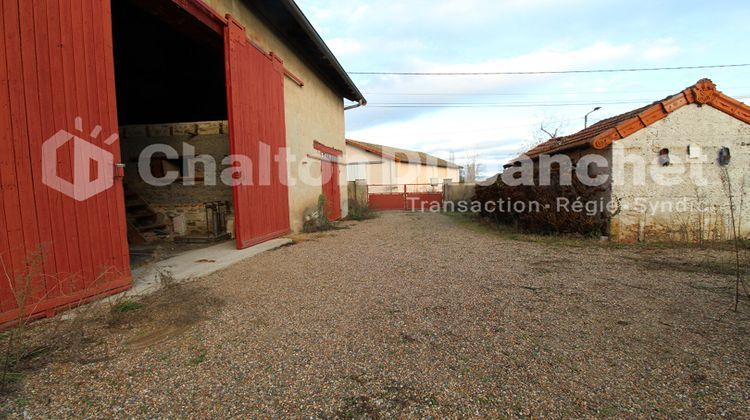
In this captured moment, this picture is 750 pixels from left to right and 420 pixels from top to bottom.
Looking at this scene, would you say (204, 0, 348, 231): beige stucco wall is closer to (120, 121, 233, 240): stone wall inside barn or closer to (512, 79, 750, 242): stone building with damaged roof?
(120, 121, 233, 240): stone wall inside barn

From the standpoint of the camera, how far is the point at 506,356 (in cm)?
221

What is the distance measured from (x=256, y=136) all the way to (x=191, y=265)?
2644 millimetres

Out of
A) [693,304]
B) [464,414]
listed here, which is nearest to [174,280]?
[464,414]

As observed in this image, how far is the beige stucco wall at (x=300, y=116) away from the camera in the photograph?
21.7 ft

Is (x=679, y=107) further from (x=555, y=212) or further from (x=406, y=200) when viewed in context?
(x=406, y=200)

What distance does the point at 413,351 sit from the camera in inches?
90.7

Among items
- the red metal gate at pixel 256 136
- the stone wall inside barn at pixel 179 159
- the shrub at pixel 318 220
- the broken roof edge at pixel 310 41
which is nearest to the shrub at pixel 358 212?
the shrub at pixel 318 220

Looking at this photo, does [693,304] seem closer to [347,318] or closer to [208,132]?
[347,318]

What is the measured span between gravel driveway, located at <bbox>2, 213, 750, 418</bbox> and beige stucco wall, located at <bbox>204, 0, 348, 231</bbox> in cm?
427

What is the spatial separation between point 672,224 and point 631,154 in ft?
5.24

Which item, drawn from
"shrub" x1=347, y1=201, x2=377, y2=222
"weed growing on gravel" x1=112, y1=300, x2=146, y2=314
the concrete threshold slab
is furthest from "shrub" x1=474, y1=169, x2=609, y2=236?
"weed growing on gravel" x1=112, y1=300, x2=146, y2=314

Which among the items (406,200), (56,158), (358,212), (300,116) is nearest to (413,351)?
Answer: (56,158)

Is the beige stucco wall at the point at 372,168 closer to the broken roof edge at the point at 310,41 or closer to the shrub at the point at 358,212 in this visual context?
the shrub at the point at 358,212

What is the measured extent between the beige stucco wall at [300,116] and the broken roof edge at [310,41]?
0.20 metres
